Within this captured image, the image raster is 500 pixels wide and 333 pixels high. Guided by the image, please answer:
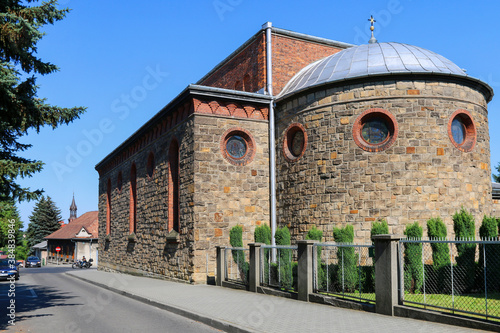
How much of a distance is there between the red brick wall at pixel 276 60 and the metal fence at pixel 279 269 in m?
8.12

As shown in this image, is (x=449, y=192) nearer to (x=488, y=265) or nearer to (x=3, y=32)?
(x=488, y=265)

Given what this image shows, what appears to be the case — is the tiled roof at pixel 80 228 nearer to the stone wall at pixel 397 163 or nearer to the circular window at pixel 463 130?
the stone wall at pixel 397 163

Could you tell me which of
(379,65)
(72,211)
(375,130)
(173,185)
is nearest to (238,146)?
(173,185)

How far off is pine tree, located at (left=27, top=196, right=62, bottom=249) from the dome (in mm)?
66168

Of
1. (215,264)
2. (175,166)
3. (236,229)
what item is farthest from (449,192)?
(175,166)

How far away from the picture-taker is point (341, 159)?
15.2 m

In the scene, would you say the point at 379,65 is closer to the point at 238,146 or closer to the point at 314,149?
the point at 314,149

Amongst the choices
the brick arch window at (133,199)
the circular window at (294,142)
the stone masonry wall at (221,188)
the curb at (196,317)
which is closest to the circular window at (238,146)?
the stone masonry wall at (221,188)

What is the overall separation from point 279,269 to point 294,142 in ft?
19.1

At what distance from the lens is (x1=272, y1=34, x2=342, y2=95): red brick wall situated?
64.3 ft

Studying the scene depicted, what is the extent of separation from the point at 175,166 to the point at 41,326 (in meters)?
11.0

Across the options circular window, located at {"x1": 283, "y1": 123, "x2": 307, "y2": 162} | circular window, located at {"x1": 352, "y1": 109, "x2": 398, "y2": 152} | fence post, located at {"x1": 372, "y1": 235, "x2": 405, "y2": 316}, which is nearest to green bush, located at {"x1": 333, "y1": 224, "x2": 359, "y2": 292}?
fence post, located at {"x1": 372, "y1": 235, "x2": 405, "y2": 316}

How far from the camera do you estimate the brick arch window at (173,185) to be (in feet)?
62.6

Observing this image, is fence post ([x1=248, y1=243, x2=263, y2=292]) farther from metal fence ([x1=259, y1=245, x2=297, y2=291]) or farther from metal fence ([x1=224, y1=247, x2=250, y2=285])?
metal fence ([x1=224, y1=247, x2=250, y2=285])
